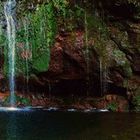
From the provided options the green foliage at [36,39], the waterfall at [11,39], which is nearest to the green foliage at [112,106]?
the green foliage at [36,39]

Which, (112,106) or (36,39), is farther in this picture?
(36,39)

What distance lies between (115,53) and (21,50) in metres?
5.92

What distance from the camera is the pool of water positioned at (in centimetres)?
1770

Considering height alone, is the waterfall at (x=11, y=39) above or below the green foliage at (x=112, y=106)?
above

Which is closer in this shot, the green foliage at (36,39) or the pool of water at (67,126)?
the pool of water at (67,126)

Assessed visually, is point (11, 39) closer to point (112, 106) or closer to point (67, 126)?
point (112, 106)

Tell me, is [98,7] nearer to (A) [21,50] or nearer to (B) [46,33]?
(B) [46,33]

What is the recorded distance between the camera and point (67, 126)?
20.2 m

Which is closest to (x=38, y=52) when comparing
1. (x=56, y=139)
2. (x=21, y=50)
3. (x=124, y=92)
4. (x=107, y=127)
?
(x=21, y=50)

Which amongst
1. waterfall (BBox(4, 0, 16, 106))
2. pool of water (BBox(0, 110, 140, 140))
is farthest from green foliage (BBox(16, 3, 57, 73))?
pool of water (BBox(0, 110, 140, 140))

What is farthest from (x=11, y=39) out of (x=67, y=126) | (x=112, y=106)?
(x=67, y=126)

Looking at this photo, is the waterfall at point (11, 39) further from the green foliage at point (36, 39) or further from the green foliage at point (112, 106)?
the green foliage at point (112, 106)

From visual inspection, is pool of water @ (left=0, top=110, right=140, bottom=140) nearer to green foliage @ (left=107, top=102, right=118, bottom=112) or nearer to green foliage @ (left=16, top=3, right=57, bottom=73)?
green foliage @ (left=107, top=102, right=118, bottom=112)

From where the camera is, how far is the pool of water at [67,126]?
17.7m
